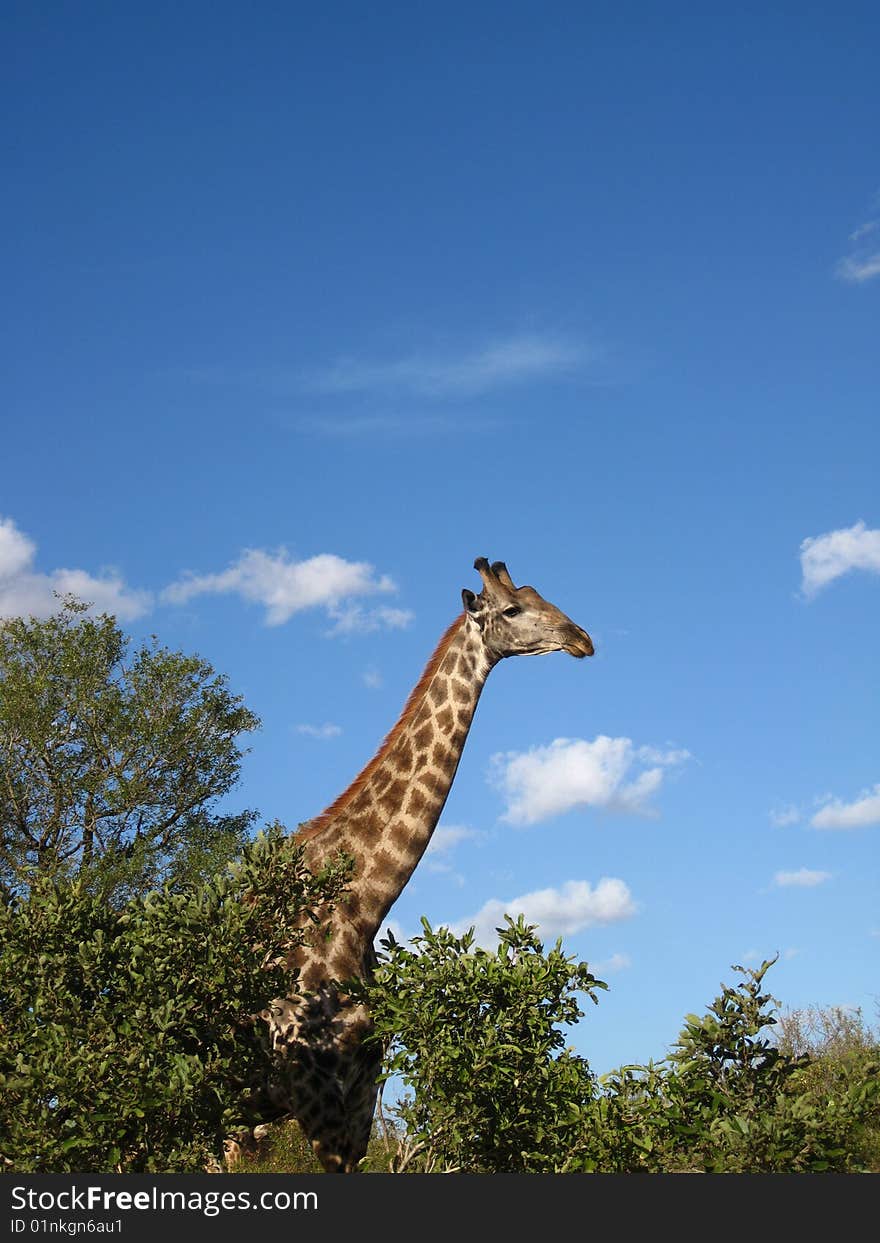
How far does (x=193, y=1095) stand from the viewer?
10.3m

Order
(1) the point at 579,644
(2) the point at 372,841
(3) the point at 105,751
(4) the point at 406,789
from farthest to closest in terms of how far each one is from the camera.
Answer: (3) the point at 105,751, (1) the point at 579,644, (4) the point at 406,789, (2) the point at 372,841

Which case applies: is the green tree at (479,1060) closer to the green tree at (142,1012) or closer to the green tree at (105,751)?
the green tree at (142,1012)

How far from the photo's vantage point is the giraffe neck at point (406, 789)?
13984 mm

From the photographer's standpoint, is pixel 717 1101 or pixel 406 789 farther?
pixel 406 789

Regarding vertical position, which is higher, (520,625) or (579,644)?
(520,625)

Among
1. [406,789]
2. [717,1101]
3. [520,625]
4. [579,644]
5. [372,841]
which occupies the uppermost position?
[520,625]

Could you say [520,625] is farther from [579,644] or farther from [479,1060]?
[479,1060]

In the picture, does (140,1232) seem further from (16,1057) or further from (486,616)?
(486,616)

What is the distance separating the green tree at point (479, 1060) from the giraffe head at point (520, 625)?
15.8 ft

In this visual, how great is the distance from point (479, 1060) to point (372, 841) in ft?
12.5

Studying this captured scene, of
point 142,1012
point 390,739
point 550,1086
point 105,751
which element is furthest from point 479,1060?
point 105,751

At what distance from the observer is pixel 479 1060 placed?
10.9 meters

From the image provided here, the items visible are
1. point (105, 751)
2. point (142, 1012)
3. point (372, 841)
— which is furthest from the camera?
point (105, 751)

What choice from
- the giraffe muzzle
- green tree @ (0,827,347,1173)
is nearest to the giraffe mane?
the giraffe muzzle
